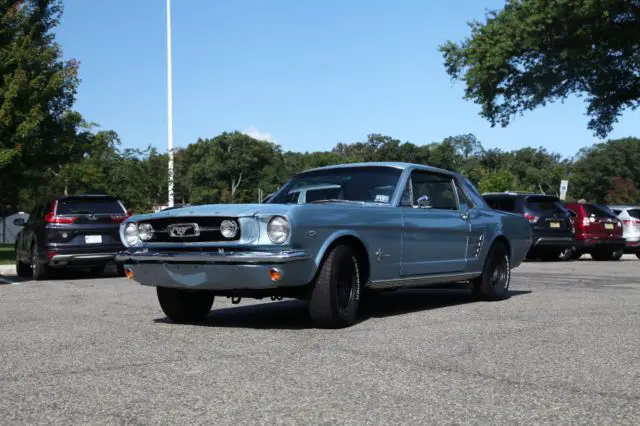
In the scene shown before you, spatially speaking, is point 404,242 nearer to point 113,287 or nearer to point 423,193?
point 423,193

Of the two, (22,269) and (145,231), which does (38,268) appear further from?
(145,231)

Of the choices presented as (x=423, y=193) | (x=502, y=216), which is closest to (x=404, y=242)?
(x=423, y=193)

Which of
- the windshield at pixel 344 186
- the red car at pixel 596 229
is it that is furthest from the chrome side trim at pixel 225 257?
the red car at pixel 596 229

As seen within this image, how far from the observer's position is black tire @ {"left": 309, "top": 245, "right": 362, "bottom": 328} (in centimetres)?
708

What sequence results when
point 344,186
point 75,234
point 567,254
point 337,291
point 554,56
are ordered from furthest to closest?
point 554,56 < point 567,254 < point 75,234 < point 344,186 < point 337,291

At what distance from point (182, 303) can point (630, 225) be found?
1985 cm

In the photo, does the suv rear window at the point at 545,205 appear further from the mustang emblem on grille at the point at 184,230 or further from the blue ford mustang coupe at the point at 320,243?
the mustang emblem on grille at the point at 184,230

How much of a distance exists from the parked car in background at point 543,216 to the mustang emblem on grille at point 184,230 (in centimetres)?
1440

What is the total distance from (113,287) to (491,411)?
9.53 meters

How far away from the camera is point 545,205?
2097 centimetres

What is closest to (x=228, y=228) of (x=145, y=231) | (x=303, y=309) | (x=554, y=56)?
(x=145, y=231)

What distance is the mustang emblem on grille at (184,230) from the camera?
7246 millimetres

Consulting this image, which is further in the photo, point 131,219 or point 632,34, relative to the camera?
point 632,34

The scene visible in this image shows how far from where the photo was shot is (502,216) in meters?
10.2
